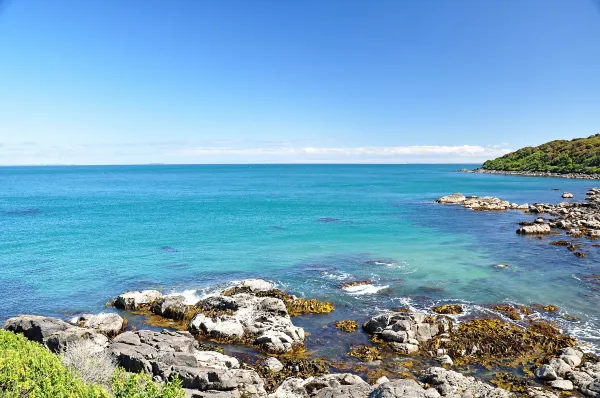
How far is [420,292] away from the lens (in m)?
36.6

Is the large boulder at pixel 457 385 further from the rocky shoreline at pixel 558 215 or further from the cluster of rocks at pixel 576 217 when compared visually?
the cluster of rocks at pixel 576 217

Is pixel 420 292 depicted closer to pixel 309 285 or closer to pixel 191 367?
pixel 309 285

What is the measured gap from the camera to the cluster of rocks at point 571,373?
2080 cm

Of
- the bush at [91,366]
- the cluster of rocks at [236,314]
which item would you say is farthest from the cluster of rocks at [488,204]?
the bush at [91,366]

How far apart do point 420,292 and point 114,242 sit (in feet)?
144

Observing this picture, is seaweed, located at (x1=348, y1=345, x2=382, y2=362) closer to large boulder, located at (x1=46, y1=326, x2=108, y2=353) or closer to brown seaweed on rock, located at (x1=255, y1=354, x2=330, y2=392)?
brown seaweed on rock, located at (x1=255, y1=354, x2=330, y2=392)

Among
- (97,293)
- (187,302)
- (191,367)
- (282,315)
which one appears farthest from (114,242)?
(191,367)

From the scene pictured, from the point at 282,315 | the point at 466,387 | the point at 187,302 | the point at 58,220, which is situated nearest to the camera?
the point at 466,387

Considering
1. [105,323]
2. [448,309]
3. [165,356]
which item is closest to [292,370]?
[165,356]

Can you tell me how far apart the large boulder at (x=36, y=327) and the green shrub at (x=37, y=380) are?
437 inches

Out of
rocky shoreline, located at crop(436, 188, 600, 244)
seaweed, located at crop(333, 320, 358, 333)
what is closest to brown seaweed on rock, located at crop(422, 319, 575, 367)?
seaweed, located at crop(333, 320, 358, 333)

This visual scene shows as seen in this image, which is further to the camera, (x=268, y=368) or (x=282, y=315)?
(x=282, y=315)

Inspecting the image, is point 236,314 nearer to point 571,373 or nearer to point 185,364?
point 185,364

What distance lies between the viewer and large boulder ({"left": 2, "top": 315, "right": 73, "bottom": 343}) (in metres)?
24.8
